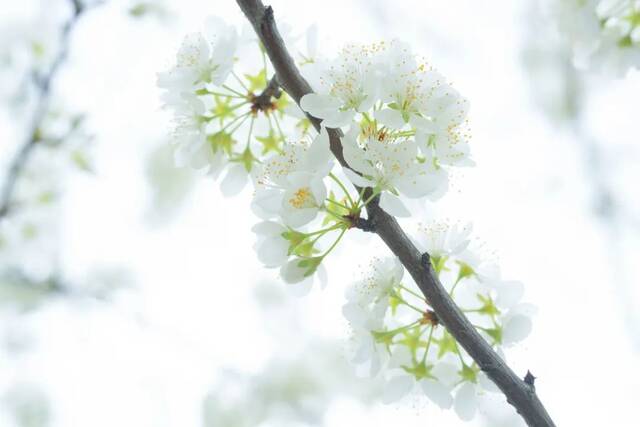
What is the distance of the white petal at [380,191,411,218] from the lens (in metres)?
0.64

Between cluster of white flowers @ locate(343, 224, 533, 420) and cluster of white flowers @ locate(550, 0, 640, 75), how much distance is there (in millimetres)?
265

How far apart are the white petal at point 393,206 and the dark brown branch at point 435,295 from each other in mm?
17

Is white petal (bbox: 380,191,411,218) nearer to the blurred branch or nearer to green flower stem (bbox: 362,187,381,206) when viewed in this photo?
green flower stem (bbox: 362,187,381,206)

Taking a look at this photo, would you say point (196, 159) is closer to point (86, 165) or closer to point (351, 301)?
point (351, 301)

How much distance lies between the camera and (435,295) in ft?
2.16

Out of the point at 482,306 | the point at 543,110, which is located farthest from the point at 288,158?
the point at 543,110

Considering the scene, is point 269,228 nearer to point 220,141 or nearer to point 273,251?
point 273,251

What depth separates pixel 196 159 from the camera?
0.83 meters

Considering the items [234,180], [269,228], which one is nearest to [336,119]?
[269,228]

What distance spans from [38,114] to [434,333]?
39.8 inches

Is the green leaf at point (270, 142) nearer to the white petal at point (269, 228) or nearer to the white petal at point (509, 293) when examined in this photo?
the white petal at point (269, 228)

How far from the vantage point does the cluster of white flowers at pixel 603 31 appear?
815 millimetres

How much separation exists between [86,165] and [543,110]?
59.8 inches

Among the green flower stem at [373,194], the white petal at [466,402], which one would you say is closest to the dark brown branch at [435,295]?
the green flower stem at [373,194]
